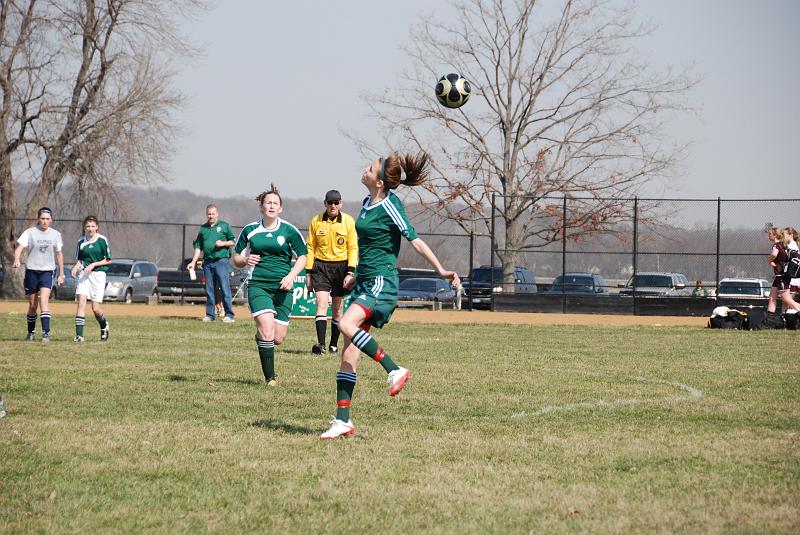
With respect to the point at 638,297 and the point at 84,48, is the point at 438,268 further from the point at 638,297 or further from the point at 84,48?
the point at 84,48

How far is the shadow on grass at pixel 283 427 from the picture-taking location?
24.2ft

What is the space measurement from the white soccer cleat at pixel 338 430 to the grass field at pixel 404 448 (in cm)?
Answer: 9

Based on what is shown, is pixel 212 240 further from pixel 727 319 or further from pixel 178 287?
pixel 178 287

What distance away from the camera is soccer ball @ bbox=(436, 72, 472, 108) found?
15555 mm

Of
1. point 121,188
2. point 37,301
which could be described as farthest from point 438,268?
point 121,188

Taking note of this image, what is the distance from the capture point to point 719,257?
29922 millimetres

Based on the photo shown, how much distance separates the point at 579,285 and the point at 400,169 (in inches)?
1015

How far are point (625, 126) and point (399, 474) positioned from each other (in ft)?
115

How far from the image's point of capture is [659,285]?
3172cm

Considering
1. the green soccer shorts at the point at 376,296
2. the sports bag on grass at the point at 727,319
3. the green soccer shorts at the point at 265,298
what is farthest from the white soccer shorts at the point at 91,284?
the sports bag on grass at the point at 727,319

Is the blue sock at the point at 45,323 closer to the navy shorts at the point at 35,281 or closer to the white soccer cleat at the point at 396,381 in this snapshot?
the navy shorts at the point at 35,281

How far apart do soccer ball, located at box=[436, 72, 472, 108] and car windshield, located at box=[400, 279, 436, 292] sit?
19.3 m

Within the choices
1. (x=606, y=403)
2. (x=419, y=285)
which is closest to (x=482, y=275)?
(x=419, y=285)

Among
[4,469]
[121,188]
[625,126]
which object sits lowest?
[4,469]
